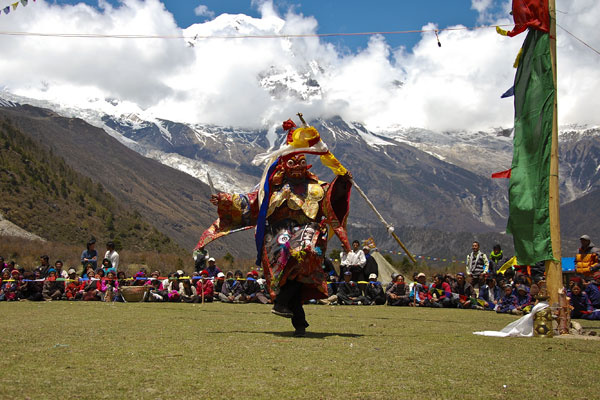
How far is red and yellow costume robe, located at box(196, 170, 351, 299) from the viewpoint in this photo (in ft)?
30.3

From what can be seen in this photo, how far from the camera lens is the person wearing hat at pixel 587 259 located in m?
14.9

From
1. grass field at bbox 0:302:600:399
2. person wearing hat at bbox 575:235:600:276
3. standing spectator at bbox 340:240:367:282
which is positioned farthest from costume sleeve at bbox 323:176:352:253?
standing spectator at bbox 340:240:367:282

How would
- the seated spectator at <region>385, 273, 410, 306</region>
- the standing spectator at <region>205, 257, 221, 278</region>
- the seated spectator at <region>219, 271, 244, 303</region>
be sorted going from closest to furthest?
the seated spectator at <region>385, 273, 410, 306</region> → the seated spectator at <region>219, 271, 244, 303</region> → the standing spectator at <region>205, 257, 221, 278</region>

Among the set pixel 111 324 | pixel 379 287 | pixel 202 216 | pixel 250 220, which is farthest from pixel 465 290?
pixel 202 216

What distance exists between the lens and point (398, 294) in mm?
19203

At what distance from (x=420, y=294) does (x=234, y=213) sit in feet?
32.1

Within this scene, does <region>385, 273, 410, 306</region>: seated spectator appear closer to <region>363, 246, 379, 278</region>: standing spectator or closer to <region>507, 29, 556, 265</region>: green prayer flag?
<region>363, 246, 379, 278</region>: standing spectator

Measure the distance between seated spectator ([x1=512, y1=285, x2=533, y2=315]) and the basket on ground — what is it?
10.0m

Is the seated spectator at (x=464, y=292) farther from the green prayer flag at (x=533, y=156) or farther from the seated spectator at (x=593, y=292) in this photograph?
the green prayer flag at (x=533, y=156)

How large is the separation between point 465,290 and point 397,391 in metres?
13.9

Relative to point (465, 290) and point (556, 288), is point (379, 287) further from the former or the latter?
point (556, 288)

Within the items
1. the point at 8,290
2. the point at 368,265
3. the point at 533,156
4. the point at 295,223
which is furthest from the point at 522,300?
the point at 8,290

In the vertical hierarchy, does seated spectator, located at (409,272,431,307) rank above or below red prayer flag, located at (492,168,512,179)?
below

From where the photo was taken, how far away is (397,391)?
5.20 meters
